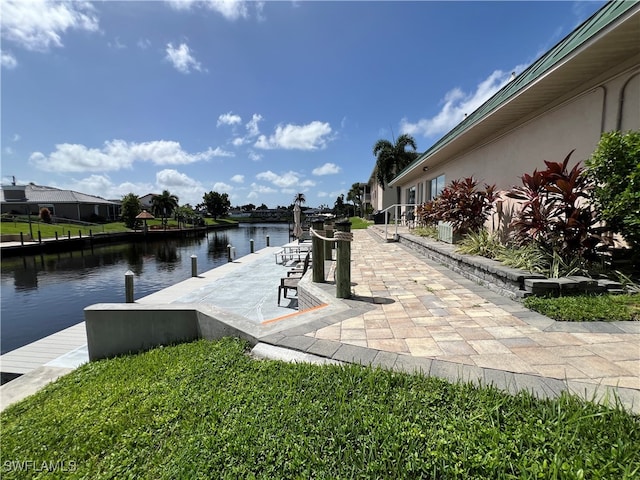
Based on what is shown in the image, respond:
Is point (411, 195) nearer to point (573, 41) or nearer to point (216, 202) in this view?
point (573, 41)

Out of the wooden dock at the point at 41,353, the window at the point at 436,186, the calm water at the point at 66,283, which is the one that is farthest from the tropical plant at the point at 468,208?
the calm water at the point at 66,283

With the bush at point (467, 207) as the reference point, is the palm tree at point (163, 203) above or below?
above

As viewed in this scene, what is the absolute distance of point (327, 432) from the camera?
6.31 feet

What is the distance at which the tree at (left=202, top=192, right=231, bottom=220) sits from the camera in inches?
3113

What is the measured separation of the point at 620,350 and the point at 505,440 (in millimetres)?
1932

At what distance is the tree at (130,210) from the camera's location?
43594 millimetres

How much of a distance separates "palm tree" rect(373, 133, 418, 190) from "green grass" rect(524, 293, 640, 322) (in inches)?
1069

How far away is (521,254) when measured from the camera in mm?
4727

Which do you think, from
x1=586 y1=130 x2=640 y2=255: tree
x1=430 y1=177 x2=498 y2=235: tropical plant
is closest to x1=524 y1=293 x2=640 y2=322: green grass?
x1=586 y1=130 x2=640 y2=255: tree

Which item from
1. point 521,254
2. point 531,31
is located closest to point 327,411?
point 521,254

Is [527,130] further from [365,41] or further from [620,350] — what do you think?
[365,41]

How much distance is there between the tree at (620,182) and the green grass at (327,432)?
2.87m

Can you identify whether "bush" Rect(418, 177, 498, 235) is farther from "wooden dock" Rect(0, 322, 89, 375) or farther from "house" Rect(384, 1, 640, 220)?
"wooden dock" Rect(0, 322, 89, 375)

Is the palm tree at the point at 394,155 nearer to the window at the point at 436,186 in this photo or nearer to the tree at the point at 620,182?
the window at the point at 436,186
